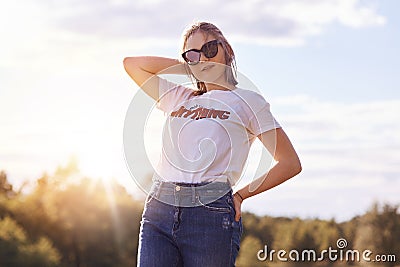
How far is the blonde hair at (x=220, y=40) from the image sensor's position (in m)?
2.96

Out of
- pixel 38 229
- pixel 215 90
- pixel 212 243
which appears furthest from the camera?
pixel 38 229

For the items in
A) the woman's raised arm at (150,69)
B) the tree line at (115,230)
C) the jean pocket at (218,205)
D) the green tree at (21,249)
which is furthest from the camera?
the tree line at (115,230)

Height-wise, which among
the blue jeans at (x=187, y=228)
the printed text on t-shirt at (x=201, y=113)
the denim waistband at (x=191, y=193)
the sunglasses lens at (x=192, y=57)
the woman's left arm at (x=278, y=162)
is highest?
the sunglasses lens at (x=192, y=57)

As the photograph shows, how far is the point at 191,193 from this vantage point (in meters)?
2.72

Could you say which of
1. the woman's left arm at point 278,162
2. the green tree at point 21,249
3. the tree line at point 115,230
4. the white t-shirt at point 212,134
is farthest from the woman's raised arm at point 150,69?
the tree line at point 115,230

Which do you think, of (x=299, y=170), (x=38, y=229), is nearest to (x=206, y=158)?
(x=299, y=170)

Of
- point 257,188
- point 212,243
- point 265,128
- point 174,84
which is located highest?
point 174,84

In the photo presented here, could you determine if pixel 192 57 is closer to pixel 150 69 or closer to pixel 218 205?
pixel 150 69

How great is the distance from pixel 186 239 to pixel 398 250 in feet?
33.9

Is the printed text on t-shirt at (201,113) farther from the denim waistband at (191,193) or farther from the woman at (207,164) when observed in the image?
the denim waistband at (191,193)

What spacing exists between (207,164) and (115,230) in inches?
392

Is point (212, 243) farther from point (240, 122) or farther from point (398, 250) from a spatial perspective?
point (398, 250)

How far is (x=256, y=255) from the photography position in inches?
490

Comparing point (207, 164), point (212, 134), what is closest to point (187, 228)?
point (207, 164)
